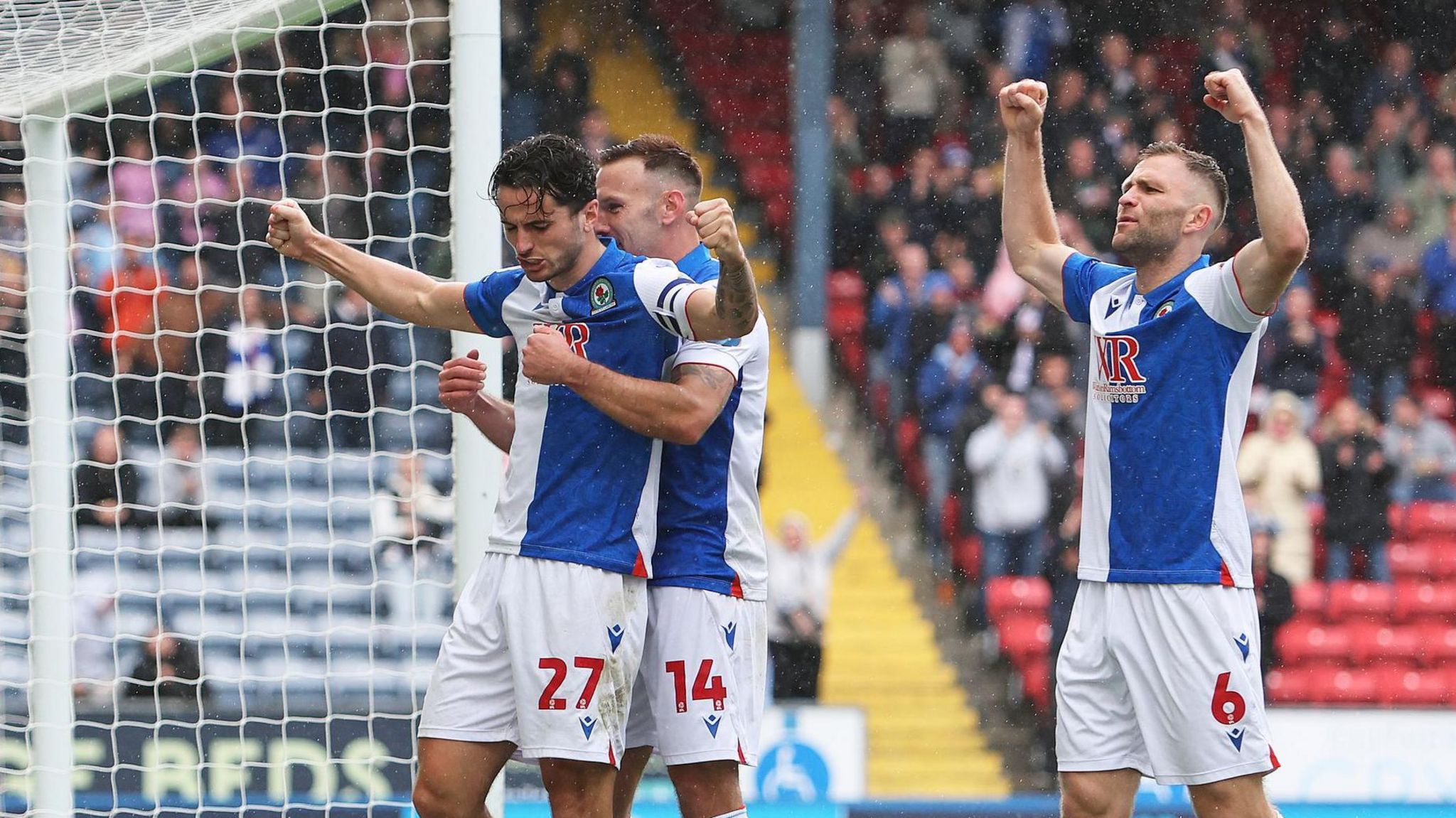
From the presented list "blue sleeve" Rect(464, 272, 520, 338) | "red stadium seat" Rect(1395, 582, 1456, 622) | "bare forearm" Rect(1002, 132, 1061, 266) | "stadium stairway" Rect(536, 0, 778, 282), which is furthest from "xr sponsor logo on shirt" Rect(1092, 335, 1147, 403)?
"stadium stairway" Rect(536, 0, 778, 282)

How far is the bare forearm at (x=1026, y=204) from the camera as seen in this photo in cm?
446

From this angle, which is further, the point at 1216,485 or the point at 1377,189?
the point at 1377,189

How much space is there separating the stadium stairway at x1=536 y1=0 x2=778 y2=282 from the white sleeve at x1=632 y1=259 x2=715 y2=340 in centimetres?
1081

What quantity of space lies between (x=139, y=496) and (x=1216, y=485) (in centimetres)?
720

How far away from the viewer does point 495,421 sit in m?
4.32

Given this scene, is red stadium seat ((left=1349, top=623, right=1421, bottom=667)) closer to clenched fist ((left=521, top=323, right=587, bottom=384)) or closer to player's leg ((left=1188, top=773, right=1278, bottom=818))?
player's leg ((left=1188, top=773, right=1278, bottom=818))

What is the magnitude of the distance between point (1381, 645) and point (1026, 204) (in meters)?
7.52

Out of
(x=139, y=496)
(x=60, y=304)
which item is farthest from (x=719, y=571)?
(x=139, y=496)

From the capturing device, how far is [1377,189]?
43.7ft

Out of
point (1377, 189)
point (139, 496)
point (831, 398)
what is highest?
point (1377, 189)

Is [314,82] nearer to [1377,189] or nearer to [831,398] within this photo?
[831,398]

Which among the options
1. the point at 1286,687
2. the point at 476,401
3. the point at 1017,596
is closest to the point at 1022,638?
the point at 1017,596

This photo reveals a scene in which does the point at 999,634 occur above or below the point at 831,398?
below

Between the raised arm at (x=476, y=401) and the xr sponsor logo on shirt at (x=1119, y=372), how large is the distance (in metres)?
1.41
